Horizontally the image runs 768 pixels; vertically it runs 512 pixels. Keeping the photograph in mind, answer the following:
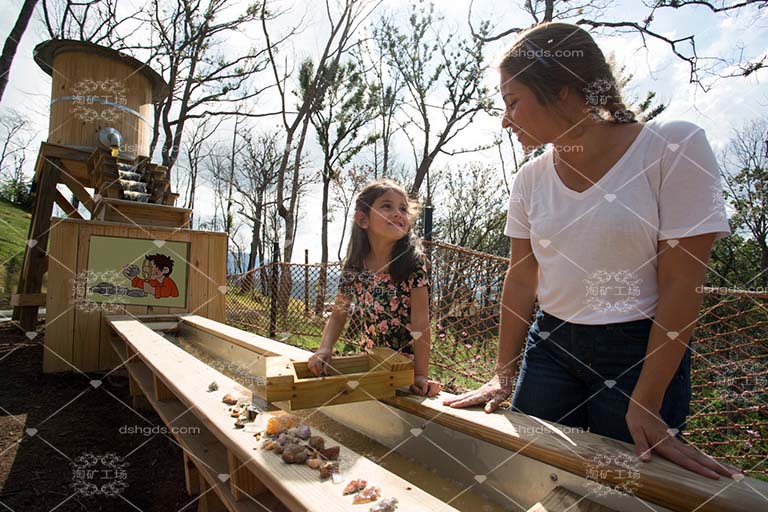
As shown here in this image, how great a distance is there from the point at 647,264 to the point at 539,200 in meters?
0.34

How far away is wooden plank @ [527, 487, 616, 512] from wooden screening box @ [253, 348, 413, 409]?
63cm

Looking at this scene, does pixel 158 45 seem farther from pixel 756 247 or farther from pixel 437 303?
pixel 756 247

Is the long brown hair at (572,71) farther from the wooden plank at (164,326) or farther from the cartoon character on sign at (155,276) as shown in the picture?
the cartoon character on sign at (155,276)

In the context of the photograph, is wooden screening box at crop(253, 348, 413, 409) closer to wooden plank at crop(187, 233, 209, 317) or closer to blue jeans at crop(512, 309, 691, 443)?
blue jeans at crop(512, 309, 691, 443)

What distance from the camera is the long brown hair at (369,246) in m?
2.03

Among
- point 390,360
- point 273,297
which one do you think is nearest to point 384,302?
point 390,360

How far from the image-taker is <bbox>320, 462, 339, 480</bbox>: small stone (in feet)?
3.06

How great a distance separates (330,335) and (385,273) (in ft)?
1.40

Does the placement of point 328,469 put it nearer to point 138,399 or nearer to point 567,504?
point 567,504

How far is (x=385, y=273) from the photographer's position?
2.08 metres

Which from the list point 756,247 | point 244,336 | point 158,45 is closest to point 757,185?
point 756,247

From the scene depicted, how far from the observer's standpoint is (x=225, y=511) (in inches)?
73.2

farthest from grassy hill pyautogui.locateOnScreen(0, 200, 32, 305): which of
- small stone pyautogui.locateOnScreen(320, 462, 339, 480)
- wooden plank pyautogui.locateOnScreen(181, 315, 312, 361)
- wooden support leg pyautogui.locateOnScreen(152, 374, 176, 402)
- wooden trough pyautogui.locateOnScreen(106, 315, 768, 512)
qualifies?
small stone pyautogui.locateOnScreen(320, 462, 339, 480)

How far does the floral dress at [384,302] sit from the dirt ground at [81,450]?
124 centimetres
